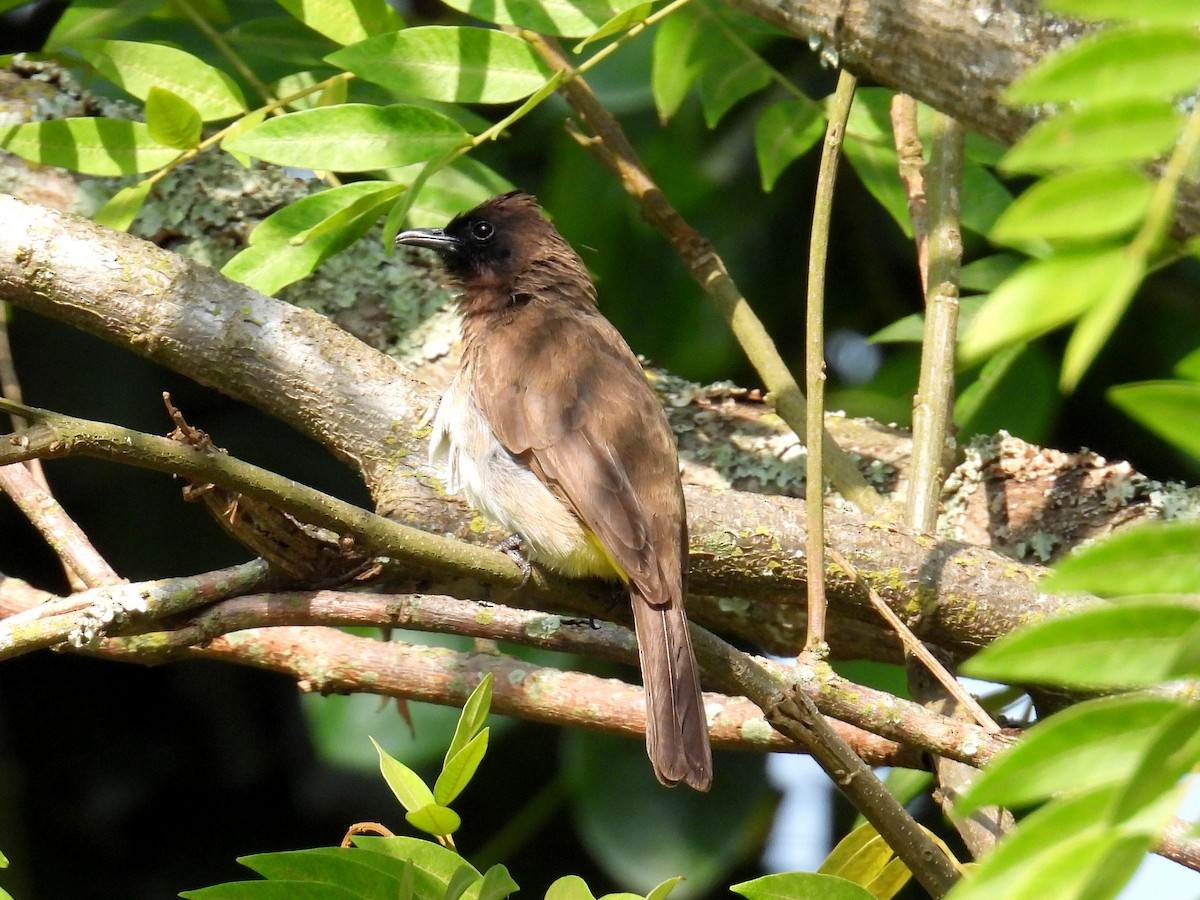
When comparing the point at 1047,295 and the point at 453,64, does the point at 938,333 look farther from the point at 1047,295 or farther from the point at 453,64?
the point at 1047,295

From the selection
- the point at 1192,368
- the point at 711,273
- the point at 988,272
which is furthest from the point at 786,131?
the point at 1192,368

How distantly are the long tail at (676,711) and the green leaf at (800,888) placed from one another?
82cm

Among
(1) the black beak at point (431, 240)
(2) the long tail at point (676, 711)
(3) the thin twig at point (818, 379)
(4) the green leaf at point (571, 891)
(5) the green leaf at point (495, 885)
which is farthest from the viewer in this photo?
(1) the black beak at point (431, 240)

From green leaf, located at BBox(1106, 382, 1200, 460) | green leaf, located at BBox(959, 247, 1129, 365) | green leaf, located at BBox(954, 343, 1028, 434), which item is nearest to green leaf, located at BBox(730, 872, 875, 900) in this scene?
green leaf, located at BBox(1106, 382, 1200, 460)

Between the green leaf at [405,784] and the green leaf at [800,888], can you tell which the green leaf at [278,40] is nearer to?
the green leaf at [405,784]

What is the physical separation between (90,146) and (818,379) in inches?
73.6

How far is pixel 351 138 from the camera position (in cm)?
296

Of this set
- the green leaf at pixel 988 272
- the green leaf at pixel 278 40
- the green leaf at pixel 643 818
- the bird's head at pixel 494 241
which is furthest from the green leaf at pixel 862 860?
the green leaf at pixel 278 40

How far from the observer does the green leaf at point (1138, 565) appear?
38.4 inches

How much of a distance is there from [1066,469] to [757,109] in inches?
70.8

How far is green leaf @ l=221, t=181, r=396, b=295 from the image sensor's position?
312 cm

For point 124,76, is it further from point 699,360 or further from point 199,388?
point 699,360

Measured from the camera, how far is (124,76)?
347 centimetres

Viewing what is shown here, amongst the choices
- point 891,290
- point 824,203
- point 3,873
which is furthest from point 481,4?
point 3,873
